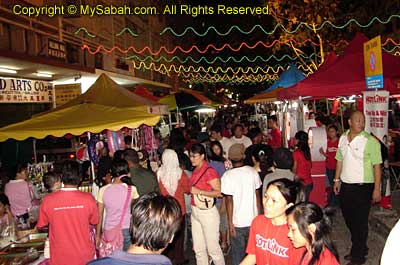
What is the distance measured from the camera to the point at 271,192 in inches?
Answer: 134

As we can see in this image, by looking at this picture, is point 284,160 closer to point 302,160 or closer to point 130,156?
point 130,156

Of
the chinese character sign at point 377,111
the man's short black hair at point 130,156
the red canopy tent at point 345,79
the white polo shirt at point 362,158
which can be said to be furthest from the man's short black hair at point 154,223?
the red canopy tent at point 345,79

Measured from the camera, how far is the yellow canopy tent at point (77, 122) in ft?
22.6

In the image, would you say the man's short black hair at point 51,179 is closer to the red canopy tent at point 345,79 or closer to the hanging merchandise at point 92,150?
the hanging merchandise at point 92,150

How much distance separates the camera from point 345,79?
8555 mm

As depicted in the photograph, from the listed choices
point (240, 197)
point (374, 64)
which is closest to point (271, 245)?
point (240, 197)

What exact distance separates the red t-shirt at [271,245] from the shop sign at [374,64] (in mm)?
4685

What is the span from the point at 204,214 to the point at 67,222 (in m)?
1.91

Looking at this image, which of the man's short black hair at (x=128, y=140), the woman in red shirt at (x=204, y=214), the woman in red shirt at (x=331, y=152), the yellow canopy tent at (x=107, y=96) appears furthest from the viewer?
the man's short black hair at (x=128, y=140)

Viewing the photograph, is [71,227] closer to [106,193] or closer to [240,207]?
[106,193]

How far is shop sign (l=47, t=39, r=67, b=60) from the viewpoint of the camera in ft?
42.6

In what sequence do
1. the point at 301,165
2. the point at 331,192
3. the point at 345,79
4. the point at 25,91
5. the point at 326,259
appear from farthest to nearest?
1. the point at 25,91
2. the point at 331,192
3. the point at 345,79
4. the point at 301,165
5. the point at 326,259

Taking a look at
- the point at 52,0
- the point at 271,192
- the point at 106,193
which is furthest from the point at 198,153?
the point at 52,0

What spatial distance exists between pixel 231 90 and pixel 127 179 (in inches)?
2096
